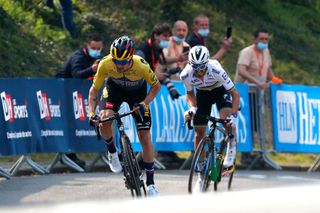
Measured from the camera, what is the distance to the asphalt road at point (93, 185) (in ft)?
36.4

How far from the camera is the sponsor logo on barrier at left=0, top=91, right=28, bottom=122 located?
13008 millimetres

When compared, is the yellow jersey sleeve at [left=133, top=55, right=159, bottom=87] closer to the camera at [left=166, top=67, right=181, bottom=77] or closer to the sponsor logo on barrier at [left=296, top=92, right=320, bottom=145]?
the camera at [left=166, top=67, right=181, bottom=77]

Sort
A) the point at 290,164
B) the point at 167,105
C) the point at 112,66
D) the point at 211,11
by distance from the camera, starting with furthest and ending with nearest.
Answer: the point at 211,11 < the point at 290,164 < the point at 167,105 < the point at 112,66

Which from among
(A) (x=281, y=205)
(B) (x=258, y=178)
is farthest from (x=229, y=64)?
(A) (x=281, y=205)

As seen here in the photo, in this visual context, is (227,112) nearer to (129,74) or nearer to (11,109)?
(129,74)

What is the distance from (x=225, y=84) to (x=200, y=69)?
473 mm

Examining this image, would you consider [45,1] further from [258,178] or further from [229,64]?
[258,178]

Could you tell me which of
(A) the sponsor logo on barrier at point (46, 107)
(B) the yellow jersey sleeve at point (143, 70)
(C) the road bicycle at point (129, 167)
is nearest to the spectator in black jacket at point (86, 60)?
(A) the sponsor logo on barrier at point (46, 107)

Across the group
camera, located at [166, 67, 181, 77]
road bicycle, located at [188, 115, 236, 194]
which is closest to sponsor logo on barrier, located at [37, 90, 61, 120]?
camera, located at [166, 67, 181, 77]

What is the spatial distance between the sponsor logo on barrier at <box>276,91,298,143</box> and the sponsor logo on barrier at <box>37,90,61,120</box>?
4411mm

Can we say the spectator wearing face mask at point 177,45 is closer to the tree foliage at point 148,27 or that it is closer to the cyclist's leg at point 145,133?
the tree foliage at point 148,27

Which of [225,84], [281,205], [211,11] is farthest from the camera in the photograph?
[211,11]

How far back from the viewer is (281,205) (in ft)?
12.9

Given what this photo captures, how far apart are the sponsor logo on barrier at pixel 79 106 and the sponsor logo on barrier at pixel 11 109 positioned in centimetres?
102
